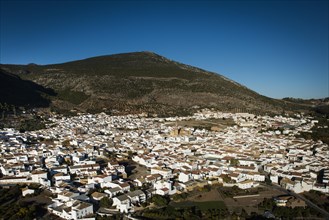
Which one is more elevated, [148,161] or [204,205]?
[148,161]

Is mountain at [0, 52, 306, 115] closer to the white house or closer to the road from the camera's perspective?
the white house

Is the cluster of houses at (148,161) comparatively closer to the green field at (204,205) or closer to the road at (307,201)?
the road at (307,201)

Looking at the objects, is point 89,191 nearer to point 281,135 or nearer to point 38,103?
point 281,135

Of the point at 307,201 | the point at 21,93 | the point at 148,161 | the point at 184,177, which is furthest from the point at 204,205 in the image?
the point at 21,93

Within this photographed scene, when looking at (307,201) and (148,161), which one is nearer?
(307,201)

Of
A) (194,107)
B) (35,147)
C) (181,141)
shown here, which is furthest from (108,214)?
(194,107)

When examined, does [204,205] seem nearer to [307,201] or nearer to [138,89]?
[307,201]
